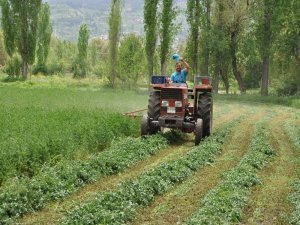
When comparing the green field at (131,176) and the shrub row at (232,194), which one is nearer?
the shrub row at (232,194)

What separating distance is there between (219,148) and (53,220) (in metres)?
7.51

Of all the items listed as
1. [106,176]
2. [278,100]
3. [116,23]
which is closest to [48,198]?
[106,176]

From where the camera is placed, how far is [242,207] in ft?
27.7

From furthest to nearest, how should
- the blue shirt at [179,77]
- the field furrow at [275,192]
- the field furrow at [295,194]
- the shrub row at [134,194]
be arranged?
1. the blue shirt at [179,77]
2. the field furrow at [275,192]
3. the field furrow at [295,194]
4. the shrub row at [134,194]

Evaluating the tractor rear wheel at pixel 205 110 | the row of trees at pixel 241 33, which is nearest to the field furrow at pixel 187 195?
the tractor rear wheel at pixel 205 110

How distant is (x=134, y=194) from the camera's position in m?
8.62

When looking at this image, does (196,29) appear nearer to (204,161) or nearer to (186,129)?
(186,129)

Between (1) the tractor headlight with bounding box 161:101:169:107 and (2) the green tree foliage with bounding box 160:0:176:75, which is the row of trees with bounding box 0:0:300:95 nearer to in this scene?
(2) the green tree foliage with bounding box 160:0:176:75

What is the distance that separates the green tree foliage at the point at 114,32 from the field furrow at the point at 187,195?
3438 cm

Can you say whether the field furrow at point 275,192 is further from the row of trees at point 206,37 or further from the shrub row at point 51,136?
the row of trees at point 206,37

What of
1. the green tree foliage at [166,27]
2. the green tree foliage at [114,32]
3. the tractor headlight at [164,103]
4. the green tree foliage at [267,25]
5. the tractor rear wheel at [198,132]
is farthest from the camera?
the green tree foliage at [114,32]

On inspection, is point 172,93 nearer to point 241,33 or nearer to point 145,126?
point 145,126

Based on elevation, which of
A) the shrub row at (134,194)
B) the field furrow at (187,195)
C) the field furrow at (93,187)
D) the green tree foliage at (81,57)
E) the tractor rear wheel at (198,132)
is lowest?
the field furrow at (187,195)

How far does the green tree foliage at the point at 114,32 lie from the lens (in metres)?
47.7
